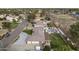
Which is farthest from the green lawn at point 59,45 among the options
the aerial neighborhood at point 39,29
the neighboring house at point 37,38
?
the neighboring house at point 37,38

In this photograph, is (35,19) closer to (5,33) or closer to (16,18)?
(16,18)

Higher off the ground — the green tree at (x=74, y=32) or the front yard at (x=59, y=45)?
the green tree at (x=74, y=32)

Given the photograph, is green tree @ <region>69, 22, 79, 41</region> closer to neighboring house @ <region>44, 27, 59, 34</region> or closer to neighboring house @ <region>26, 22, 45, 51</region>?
neighboring house @ <region>44, 27, 59, 34</region>

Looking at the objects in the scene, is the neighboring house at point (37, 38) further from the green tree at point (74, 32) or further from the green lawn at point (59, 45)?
the green tree at point (74, 32)

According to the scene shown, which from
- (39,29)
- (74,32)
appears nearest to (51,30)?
(39,29)

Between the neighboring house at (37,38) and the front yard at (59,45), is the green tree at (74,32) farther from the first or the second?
the neighboring house at (37,38)

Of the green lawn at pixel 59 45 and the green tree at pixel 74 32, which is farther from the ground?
the green tree at pixel 74 32

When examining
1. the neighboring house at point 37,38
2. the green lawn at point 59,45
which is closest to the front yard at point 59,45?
the green lawn at point 59,45
